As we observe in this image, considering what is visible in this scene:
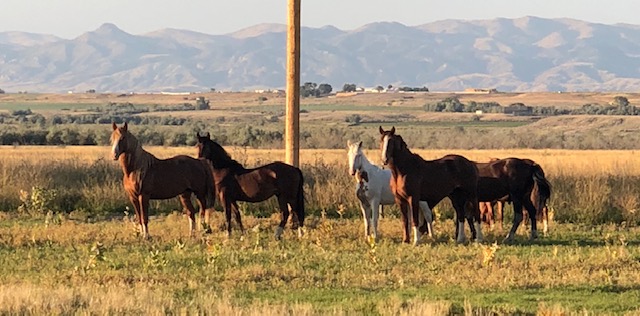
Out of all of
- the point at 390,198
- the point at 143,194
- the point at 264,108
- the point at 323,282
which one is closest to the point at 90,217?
the point at 143,194

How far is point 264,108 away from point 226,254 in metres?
112

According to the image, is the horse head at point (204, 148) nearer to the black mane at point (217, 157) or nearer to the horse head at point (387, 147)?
the black mane at point (217, 157)

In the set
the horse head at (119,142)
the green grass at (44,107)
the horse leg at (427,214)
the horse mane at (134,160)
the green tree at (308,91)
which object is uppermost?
the horse head at (119,142)

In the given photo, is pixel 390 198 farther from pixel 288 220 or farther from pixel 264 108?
pixel 264 108

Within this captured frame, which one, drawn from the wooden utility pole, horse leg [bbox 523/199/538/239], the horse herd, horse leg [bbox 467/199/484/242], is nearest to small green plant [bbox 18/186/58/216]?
the horse herd

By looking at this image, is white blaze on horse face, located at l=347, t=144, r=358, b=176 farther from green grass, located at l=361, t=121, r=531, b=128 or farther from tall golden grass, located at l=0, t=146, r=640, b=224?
green grass, located at l=361, t=121, r=531, b=128

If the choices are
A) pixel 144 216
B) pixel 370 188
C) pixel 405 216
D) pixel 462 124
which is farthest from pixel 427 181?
pixel 462 124

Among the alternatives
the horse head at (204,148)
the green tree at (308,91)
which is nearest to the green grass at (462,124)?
the green tree at (308,91)

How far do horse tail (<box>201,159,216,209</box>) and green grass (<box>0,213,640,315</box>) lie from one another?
0.79 meters

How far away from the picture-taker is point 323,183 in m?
26.9

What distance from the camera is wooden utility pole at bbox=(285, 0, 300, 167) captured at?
2342 centimetres

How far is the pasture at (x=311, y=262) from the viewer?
42.7 ft

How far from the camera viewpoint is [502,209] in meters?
22.9

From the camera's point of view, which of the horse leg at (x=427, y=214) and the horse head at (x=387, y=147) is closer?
the horse head at (x=387, y=147)
